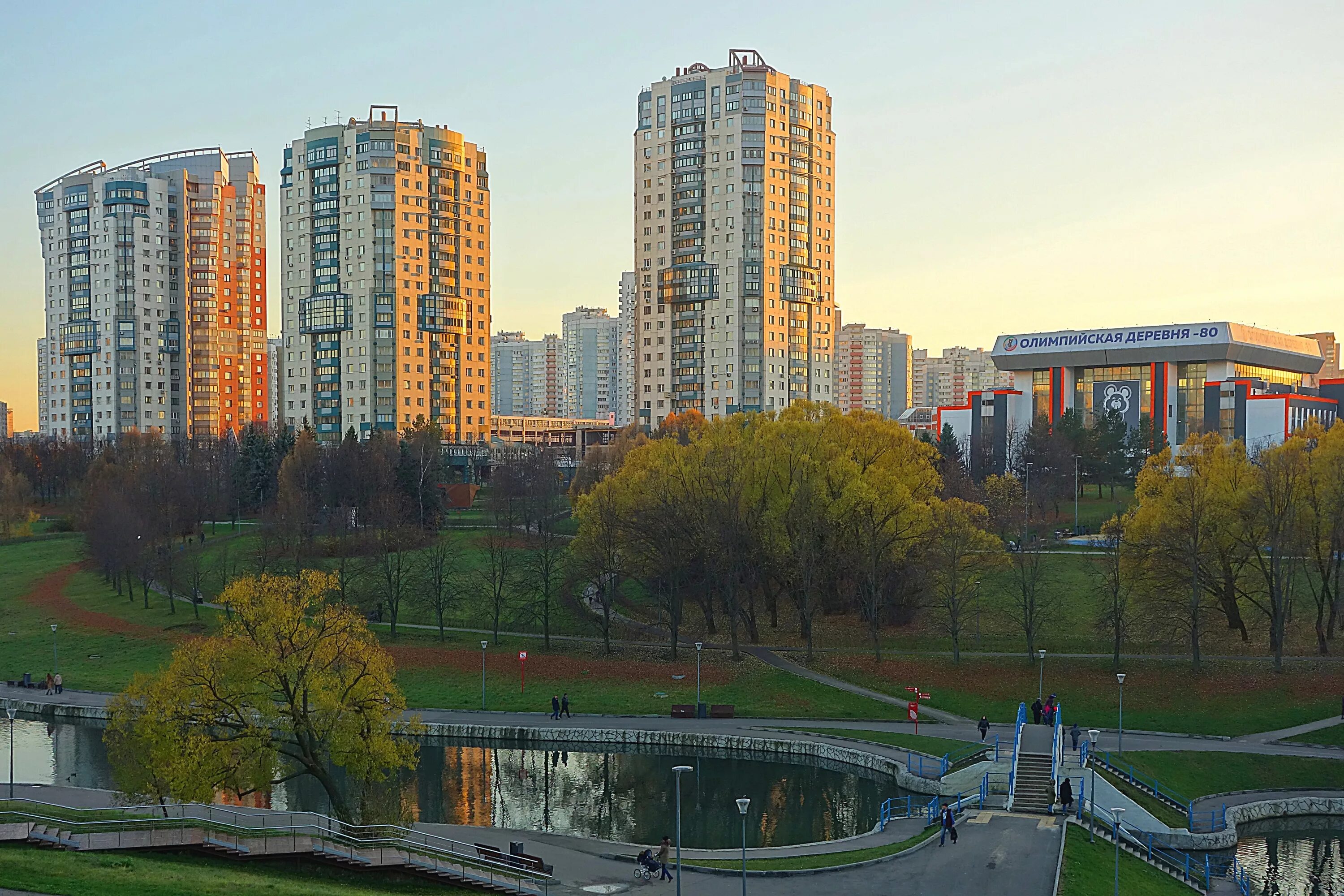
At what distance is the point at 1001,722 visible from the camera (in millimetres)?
52281

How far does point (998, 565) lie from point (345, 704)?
139 ft

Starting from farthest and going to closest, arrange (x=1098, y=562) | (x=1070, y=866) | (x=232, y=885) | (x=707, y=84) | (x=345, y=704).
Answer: (x=707, y=84) < (x=1098, y=562) < (x=345, y=704) < (x=1070, y=866) < (x=232, y=885)

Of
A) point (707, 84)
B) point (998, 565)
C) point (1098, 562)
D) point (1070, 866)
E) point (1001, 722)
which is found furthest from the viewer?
point (707, 84)

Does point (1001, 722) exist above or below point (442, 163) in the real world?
below

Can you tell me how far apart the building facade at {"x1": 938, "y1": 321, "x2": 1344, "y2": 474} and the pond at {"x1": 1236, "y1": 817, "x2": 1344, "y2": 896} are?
72.4 m

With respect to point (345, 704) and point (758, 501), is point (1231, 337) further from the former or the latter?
point (345, 704)

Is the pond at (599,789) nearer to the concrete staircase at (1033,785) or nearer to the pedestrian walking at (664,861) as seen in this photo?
the concrete staircase at (1033,785)

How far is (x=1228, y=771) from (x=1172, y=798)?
5011mm

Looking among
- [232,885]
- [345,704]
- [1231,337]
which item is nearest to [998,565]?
[345,704]

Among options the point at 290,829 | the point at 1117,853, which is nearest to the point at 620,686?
the point at 290,829

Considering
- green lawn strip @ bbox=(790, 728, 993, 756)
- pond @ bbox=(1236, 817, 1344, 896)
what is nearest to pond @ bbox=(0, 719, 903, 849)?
green lawn strip @ bbox=(790, 728, 993, 756)

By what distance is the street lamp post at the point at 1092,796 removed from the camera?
34656 millimetres

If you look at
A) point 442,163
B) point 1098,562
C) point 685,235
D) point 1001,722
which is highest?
point 442,163

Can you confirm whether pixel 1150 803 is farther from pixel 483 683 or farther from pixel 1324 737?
pixel 483 683
